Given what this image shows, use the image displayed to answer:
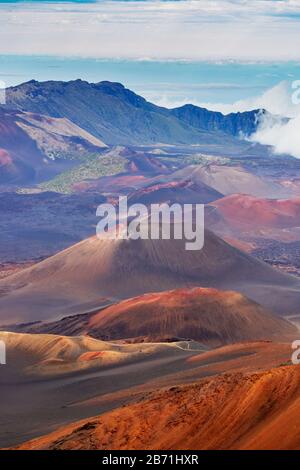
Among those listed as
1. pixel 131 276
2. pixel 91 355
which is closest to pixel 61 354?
pixel 91 355

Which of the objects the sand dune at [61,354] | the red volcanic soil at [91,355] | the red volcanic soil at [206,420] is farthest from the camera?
the red volcanic soil at [91,355]

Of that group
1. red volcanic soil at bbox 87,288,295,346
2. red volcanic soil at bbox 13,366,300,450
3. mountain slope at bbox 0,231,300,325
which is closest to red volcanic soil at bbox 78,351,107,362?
red volcanic soil at bbox 87,288,295,346

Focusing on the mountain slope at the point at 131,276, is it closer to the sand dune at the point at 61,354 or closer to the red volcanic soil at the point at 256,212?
the sand dune at the point at 61,354

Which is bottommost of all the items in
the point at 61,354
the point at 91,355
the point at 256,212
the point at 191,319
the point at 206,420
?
the point at 191,319

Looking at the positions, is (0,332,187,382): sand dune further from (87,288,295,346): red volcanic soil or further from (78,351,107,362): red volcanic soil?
(87,288,295,346): red volcanic soil

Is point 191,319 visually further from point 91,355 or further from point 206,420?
point 206,420

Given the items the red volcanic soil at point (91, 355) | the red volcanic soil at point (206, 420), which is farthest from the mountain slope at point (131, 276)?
the red volcanic soil at point (206, 420)
